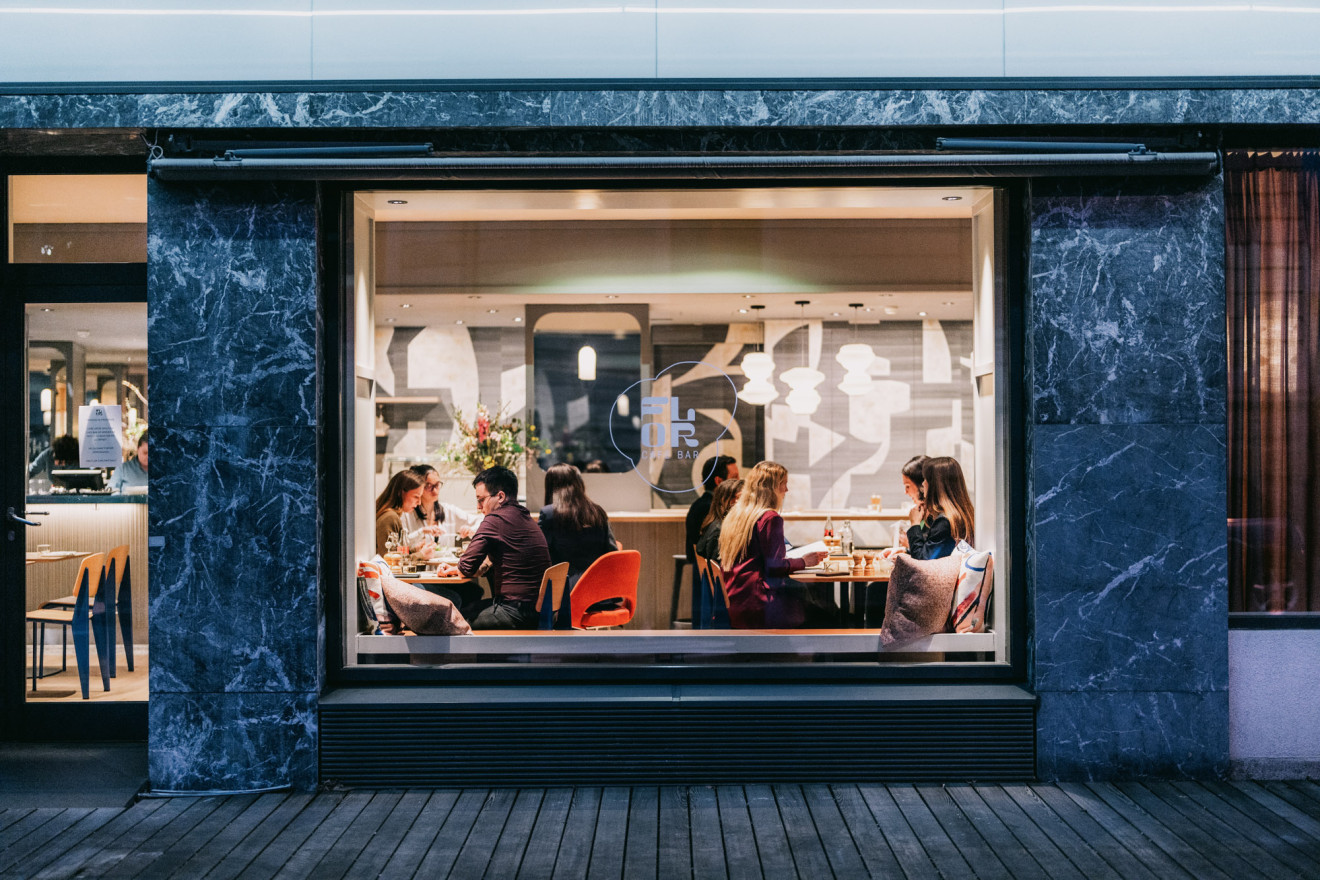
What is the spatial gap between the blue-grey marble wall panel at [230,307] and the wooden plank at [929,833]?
335 centimetres

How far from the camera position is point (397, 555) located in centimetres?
639

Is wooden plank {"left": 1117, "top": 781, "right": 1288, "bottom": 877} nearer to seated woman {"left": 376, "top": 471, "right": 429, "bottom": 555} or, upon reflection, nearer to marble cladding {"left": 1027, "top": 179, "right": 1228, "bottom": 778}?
marble cladding {"left": 1027, "top": 179, "right": 1228, "bottom": 778}

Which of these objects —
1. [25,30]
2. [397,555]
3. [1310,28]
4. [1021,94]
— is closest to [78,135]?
[25,30]

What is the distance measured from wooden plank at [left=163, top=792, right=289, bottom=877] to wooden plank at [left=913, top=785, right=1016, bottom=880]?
302 centimetres

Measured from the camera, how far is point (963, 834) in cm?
432

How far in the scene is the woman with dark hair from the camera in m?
6.27

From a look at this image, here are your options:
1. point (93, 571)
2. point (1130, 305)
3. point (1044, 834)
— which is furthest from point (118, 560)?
point (1130, 305)

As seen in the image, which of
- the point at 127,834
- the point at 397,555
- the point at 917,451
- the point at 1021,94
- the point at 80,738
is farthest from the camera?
the point at 917,451

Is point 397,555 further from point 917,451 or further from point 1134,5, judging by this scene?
point 1134,5

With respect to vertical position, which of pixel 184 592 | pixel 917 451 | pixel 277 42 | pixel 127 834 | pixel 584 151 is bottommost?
pixel 127 834

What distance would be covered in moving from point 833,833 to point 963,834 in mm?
548

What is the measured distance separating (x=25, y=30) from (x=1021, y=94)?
16.1 ft

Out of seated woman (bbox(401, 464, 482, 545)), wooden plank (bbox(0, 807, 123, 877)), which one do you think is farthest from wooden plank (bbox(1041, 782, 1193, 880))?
wooden plank (bbox(0, 807, 123, 877))

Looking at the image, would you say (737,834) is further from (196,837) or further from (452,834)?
(196,837)
